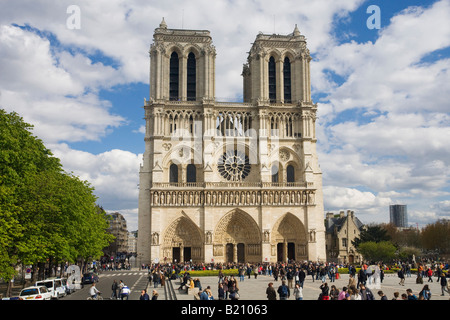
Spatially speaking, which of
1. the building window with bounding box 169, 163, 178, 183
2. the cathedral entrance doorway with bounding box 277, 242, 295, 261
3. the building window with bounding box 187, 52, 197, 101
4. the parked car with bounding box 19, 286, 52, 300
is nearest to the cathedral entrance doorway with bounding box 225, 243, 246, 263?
the cathedral entrance doorway with bounding box 277, 242, 295, 261

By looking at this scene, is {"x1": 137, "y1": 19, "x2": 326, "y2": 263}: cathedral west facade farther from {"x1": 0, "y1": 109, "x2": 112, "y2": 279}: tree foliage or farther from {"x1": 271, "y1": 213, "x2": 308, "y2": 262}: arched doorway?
{"x1": 0, "y1": 109, "x2": 112, "y2": 279}: tree foliage

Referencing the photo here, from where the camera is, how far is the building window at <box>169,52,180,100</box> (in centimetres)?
5512

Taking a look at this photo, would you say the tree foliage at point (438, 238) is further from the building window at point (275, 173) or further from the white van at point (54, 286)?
the white van at point (54, 286)

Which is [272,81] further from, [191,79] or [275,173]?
[275,173]

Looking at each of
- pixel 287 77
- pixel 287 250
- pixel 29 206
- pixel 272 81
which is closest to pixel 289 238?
pixel 287 250

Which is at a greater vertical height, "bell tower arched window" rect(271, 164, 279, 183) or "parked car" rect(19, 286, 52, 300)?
"bell tower arched window" rect(271, 164, 279, 183)

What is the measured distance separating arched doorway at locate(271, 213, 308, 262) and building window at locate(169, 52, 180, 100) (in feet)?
65.8

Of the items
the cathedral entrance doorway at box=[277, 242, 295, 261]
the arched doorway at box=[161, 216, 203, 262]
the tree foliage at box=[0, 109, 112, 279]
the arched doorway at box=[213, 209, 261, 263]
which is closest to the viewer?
the tree foliage at box=[0, 109, 112, 279]

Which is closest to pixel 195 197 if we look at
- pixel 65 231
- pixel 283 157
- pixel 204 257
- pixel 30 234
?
pixel 204 257

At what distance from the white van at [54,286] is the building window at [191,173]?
28106 mm

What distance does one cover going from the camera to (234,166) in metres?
53.9

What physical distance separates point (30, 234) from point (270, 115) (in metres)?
35.3

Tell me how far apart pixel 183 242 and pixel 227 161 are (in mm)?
10886

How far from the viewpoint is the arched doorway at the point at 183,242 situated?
50125mm
